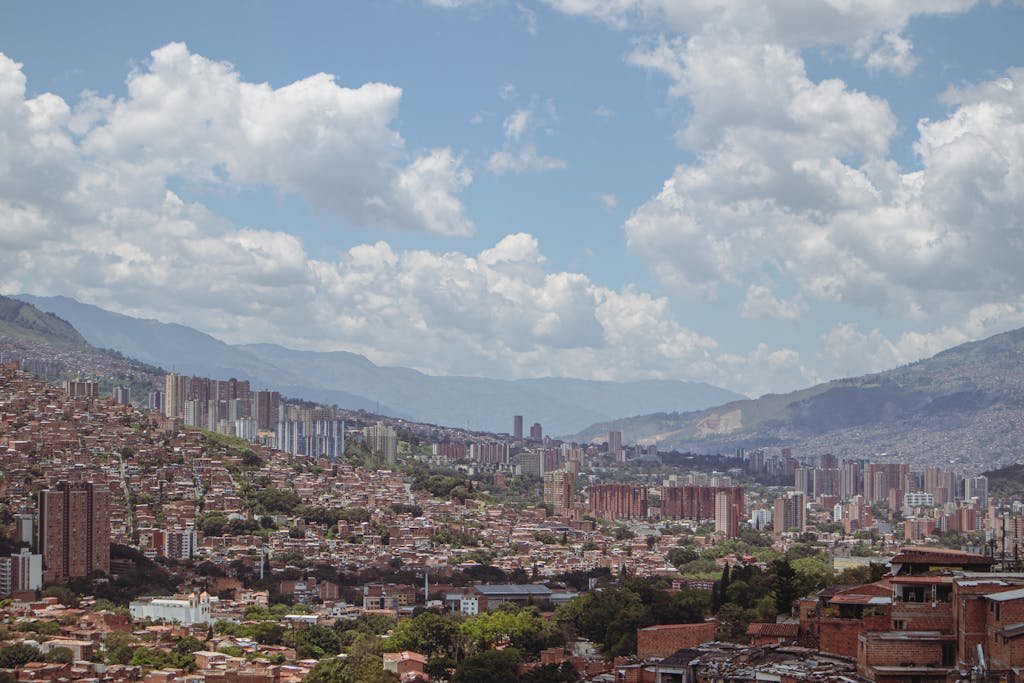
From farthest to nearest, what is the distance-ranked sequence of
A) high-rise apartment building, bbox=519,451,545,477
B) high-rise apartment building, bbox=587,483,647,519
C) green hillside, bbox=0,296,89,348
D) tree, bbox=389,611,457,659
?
green hillside, bbox=0,296,89,348 → high-rise apartment building, bbox=519,451,545,477 → high-rise apartment building, bbox=587,483,647,519 → tree, bbox=389,611,457,659

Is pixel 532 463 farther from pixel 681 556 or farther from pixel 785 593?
pixel 785 593

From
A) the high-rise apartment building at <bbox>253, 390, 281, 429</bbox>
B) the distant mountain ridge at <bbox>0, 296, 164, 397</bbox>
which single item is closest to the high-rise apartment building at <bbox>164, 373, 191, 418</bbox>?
the high-rise apartment building at <bbox>253, 390, 281, 429</bbox>

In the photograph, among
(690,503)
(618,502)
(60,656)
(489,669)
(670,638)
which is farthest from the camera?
(618,502)

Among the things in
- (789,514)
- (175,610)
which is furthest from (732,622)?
(789,514)

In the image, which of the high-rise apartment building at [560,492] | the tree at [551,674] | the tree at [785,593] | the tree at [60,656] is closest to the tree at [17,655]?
the tree at [60,656]

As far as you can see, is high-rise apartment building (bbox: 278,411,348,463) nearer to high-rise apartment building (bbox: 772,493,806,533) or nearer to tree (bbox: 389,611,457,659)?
high-rise apartment building (bbox: 772,493,806,533)

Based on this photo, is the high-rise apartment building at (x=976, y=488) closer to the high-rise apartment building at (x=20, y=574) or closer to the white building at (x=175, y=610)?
the white building at (x=175, y=610)
